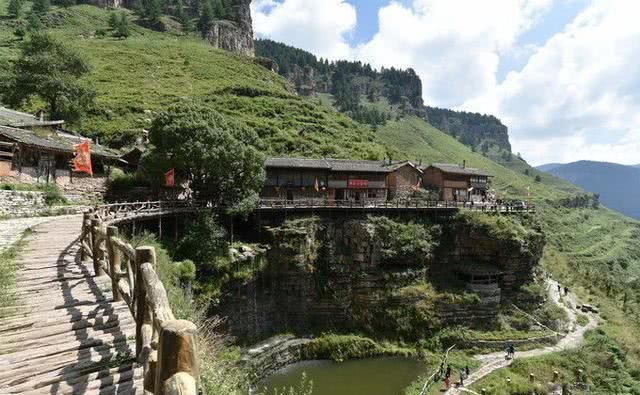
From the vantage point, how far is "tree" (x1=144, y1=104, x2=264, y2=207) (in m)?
31.7

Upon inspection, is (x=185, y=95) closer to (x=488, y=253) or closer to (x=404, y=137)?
(x=488, y=253)

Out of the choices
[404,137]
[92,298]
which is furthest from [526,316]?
[404,137]

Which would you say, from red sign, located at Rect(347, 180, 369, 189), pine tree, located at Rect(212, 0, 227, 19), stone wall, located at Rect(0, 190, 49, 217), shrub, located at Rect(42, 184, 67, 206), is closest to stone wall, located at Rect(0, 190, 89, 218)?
stone wall, located at Rect(0, 190, 49, 217)

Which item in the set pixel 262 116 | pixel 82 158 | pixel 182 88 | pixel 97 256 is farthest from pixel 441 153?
pixel 97 256

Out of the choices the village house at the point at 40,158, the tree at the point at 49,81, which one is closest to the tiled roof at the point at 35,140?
the village house at the point at 40,158

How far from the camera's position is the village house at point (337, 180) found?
A: 46125mm

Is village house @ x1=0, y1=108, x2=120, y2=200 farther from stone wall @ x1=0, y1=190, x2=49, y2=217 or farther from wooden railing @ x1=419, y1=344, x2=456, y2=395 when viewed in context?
wooden railing @ x1=419, y1=344, x2=456, y2=395

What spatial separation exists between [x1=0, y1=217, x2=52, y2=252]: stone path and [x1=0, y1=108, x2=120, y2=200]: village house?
28.1ft

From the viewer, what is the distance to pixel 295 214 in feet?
131

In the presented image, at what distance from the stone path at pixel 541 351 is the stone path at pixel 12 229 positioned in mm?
30272

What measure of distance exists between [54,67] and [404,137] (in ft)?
410

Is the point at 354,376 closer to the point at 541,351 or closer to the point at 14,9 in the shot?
the point at 541,351

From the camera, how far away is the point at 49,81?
154 feet

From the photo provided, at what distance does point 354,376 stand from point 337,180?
83.8 ft
